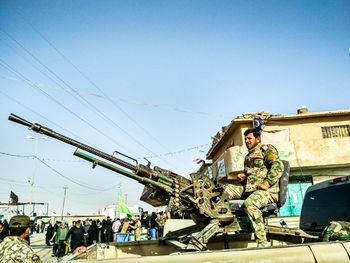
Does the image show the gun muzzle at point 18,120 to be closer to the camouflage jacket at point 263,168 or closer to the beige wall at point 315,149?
the camouflage jacket at point 263,168

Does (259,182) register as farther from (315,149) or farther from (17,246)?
(315,149)

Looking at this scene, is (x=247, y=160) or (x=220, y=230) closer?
(x=220, y=230)

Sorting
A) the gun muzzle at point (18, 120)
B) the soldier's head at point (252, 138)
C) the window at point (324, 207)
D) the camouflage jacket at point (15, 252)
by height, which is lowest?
the camouflage jacket at point (15, 252)

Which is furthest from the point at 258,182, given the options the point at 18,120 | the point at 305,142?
the point at 305,142

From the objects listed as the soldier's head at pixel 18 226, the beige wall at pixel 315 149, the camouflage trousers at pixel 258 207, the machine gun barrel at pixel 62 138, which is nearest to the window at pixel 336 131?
the beige wall at pixel 315 149

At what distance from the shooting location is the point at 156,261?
1765 mm

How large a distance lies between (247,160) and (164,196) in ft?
4.73

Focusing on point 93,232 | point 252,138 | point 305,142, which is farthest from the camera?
point 305,142

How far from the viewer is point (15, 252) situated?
314 centimetres

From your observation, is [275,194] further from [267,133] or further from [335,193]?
[267,133]

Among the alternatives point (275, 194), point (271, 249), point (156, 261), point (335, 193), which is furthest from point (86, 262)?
point (335, 193)

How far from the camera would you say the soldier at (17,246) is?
311cm

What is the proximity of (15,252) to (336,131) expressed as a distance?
23.4 metres

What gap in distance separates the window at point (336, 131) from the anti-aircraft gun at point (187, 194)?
2100 centimetres
